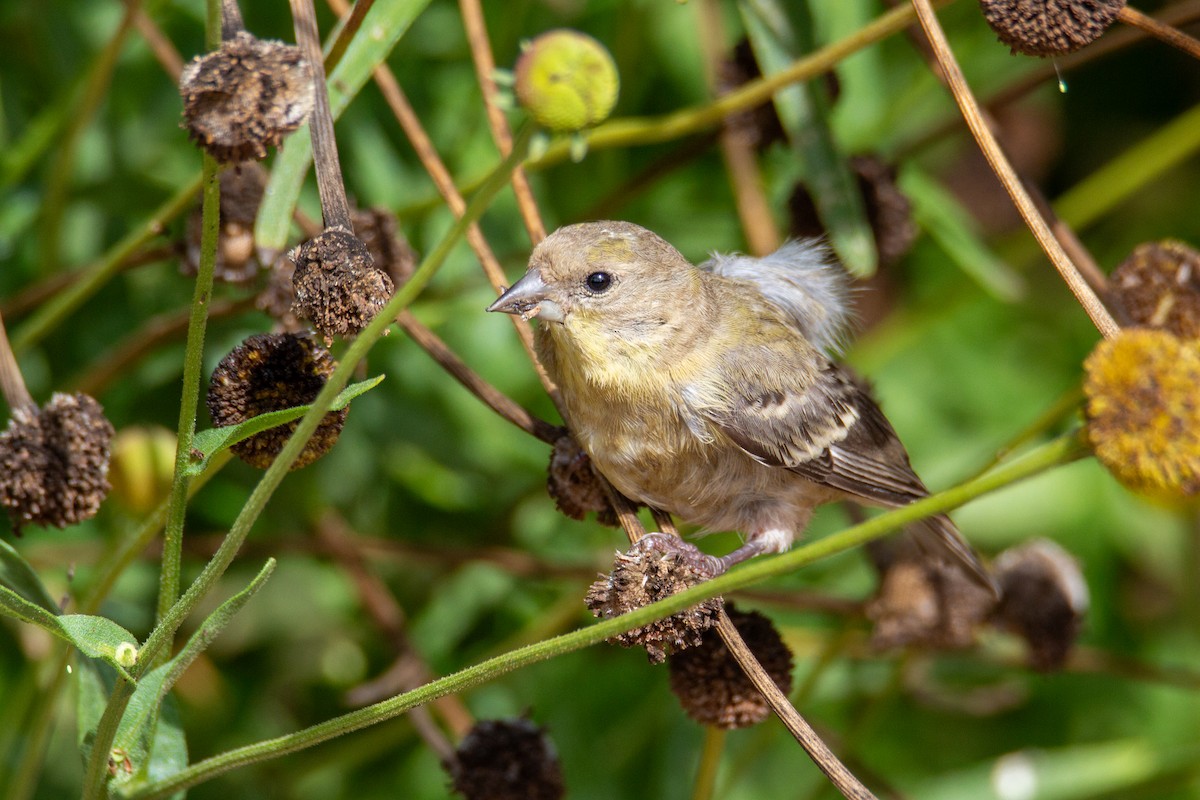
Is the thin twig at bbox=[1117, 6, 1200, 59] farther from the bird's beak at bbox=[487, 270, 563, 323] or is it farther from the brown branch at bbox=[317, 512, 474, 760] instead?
the brown branch at bbox=[317, 512, 474, 760]

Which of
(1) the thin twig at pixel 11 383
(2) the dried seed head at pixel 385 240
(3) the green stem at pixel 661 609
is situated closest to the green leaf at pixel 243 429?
(3) the green stem at pixel 661 609

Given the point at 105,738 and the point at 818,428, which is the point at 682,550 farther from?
the point at 105,738

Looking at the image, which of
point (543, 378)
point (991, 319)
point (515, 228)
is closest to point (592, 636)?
point (543, 378)

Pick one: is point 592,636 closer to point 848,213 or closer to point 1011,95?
point 848,213

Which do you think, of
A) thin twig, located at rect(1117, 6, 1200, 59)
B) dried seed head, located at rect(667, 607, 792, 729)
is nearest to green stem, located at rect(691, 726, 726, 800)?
dried seed head, located at rect(667, 607, 792, 729)

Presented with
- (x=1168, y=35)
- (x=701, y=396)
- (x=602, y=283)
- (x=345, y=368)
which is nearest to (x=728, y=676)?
(x=701, y=396)

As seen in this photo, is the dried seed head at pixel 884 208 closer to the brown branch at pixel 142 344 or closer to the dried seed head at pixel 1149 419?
the brown branch at pixel 142 344
